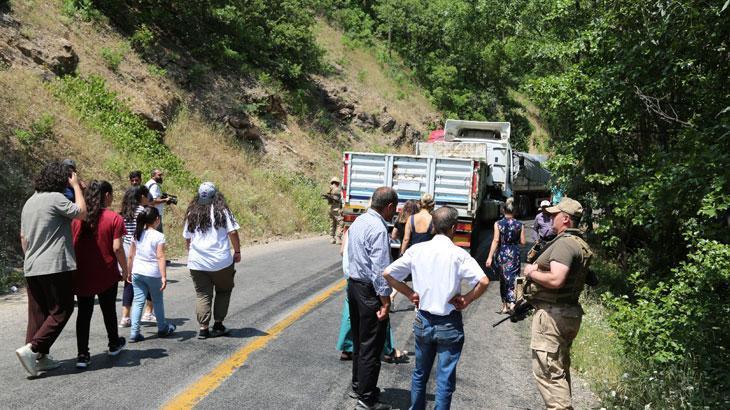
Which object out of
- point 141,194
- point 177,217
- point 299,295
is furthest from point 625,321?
point 177,217

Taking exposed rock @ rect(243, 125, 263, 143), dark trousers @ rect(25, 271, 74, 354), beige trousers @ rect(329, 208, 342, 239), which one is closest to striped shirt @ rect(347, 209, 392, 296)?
dark trousers @ rect(25, 271, 74, 354)

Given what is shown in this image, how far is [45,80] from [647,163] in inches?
619

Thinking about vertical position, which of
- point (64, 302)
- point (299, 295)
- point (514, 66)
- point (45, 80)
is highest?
point (514, 66)

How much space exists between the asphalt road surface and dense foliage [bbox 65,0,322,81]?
17.1m

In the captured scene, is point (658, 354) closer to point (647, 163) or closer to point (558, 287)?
point (558, 287)

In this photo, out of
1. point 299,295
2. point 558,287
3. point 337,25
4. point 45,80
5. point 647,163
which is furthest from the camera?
point 337,25

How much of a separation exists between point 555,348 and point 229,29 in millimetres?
25830

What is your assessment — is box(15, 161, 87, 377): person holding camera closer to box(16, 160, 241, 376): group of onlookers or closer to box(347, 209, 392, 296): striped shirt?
box(16, 160, 241, 376): group of onlookers

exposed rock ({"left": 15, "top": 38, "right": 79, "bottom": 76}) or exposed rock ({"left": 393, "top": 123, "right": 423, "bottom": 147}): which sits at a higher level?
exposed rock ({"left": 15, "top": 38, "right": 79, "bottom": 76})

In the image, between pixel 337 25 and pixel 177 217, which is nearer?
pixel 177 217

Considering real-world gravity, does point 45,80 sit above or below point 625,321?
above

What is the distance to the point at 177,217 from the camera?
1595cm

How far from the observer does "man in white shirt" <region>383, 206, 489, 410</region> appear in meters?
4.61

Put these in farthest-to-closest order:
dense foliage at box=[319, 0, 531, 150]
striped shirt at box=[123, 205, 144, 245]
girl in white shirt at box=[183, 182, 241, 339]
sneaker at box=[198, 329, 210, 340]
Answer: dense foliage at box=[319, 0, 531, 150], striped shirt at box=[123, 205, 144, 245], sneaker at box=[198, 329, 210, 340], girl in white shirt at box=[183, 182, 241, 339]
